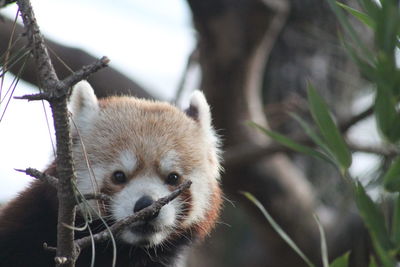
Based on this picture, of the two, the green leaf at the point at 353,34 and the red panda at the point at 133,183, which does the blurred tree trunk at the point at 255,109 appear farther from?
the green leaf at the point at 353,34

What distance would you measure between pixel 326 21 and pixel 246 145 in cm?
250

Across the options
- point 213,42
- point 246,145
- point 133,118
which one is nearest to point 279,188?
point 246,145

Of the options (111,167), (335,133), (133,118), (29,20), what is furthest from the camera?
(133,118)

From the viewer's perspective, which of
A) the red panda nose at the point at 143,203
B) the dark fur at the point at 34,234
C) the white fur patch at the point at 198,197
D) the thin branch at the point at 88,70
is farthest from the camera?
the white fur patch at the point at 198,197

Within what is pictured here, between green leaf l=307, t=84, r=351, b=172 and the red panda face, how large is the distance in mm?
1156

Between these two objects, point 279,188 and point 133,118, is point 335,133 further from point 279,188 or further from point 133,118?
point 279,188

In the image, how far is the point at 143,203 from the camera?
2.83 m

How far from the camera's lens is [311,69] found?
720cm

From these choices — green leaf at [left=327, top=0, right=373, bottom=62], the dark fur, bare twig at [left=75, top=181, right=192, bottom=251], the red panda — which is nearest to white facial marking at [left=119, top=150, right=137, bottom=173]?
the red panda

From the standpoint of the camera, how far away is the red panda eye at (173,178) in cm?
320

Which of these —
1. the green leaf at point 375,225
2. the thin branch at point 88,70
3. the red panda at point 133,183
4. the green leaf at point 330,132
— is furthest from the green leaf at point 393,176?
the red panda at point 133,183

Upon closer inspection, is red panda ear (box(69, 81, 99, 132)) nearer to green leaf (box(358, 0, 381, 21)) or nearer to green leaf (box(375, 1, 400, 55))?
green leaf (box(358, 0, 381, 21))

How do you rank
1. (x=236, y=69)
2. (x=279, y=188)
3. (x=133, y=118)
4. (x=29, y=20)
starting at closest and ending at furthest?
(x=29, y=20) → (x=133, y=118) → (x=236, y=69) → (x=279, y=188)

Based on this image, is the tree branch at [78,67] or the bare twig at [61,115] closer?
the bare twig at [61,115]
